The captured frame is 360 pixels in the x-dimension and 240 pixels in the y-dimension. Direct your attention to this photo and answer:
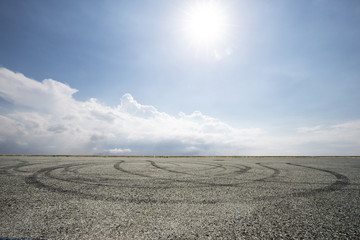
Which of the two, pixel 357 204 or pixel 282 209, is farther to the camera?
pixel 357 204

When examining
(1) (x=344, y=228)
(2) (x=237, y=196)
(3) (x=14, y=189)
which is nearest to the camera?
(1) (x=344, y=228)

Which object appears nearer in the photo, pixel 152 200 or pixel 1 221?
pixel 1 221

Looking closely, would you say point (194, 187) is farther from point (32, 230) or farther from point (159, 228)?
point (32, 230)

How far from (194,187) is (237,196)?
2.21 metres

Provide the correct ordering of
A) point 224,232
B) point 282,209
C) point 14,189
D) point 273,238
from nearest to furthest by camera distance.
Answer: point 273,238 → point 224,232 → point 282,209 → point 14,189

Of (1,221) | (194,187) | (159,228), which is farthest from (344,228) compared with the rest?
(1,221)

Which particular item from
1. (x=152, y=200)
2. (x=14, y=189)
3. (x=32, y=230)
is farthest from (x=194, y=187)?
(x=14, y=189)

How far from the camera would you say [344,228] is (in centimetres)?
418

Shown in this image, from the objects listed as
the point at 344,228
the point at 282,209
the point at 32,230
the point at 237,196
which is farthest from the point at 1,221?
the point at 344,228

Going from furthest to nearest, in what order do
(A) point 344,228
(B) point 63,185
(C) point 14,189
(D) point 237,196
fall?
(B) point 63,185 → (C) point 14,189 → (D) point 237,196 → (A) point 344,228

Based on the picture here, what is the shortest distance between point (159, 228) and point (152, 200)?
2210 millimetres

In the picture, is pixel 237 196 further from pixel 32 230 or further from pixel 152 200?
pixel 32 230

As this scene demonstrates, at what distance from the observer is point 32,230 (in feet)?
12.8

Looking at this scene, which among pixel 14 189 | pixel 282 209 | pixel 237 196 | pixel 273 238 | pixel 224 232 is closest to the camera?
pixel 273 238
